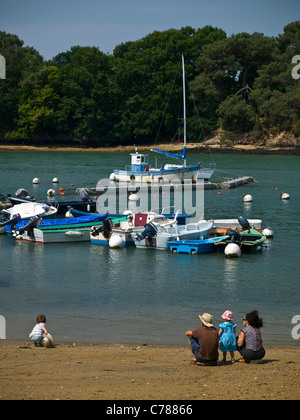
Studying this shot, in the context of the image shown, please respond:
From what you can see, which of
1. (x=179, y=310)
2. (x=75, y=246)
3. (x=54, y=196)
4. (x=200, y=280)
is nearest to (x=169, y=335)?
(x=179, y=310)

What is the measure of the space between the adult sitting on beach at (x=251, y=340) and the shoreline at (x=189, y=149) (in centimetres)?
9675

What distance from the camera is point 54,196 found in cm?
5919

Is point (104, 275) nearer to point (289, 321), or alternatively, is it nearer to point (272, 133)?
point (289, 321)

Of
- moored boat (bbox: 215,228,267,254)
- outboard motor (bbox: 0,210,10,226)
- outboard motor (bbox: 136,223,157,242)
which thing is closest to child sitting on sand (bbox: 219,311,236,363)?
moored boat (bbox: 215,228,267,254)

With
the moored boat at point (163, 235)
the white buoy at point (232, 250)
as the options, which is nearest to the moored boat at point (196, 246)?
the moored boat at point (163, 235)

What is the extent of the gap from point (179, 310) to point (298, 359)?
23.8 feet

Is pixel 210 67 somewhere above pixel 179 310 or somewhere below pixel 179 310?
above

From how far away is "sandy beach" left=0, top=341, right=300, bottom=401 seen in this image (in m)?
11.5

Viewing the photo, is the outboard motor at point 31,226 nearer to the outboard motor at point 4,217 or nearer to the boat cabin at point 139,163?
the outboard motor at point 4,217

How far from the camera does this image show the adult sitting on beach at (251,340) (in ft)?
48.0

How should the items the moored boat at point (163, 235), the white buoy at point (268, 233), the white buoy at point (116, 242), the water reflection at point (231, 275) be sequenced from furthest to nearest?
the white buoy at point (268, 233) < the white buoy at point (116, 242) < the moored boat at point (163, 235) < the water reflection at point (231, 275)

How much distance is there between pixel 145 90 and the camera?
134 m

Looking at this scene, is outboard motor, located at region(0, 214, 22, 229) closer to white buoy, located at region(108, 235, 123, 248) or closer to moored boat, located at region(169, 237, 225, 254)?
white buoy, located at region(108, 235, 123, 248)

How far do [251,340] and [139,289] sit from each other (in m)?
12.0
